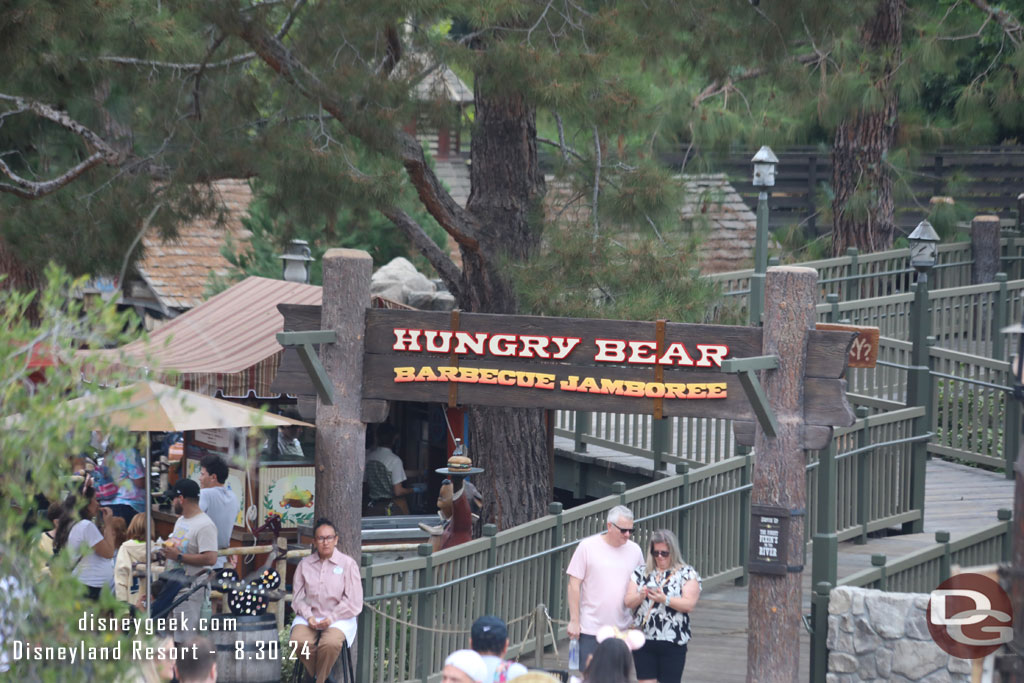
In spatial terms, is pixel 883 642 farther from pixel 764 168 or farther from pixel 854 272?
pixel 854 272

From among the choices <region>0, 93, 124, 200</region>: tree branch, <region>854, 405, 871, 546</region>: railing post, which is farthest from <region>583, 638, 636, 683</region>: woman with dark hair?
<region>0, 93, 124, 200</region>: tree branch

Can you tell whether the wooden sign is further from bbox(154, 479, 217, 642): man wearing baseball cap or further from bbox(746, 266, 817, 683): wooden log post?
bbox(154, 479, 217, 642): man wearing baseball cap

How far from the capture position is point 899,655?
977cm

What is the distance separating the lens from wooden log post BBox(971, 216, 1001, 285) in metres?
19.4

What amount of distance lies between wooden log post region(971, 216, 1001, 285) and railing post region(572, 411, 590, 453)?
719 cm

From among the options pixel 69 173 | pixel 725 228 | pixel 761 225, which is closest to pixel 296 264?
pixel 69 173

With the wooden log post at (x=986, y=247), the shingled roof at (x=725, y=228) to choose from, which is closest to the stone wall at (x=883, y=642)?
the wooden log post at (x=986, y=247)

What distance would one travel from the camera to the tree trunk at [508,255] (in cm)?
1316

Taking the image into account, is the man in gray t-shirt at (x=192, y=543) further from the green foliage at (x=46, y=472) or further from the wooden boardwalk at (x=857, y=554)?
the green foliage at (x=46, y=472)

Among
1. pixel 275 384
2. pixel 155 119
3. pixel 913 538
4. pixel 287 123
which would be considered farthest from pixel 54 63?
pixel 913 538

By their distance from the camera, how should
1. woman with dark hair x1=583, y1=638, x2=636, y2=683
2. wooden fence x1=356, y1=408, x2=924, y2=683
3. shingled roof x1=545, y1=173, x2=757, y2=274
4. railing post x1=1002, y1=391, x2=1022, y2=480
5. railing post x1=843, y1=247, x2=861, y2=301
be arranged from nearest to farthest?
woman with dark hair x1=583, y1=638, x2=636, y2=683, wooden fence x1=356, y1=408, x2=924, y2=683, railing post x1=1002, y1=391, x2=1022, y2=480, railing post x1=843, y1=247, x2=861, y2=301, shingled roof x1=545, y1=173, x2=757, y2=274

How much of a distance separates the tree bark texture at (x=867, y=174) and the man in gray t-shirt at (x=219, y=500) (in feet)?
36.7

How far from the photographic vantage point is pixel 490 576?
10.3m

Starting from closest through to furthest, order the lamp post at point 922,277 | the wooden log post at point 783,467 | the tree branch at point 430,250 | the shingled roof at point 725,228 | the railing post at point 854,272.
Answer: the wooden log post at point 783,467 < the tree branch at point 430,250 < the lamp post at point 922,277 < the railing post at point 854,272 < the shingled roof at point 725,228
